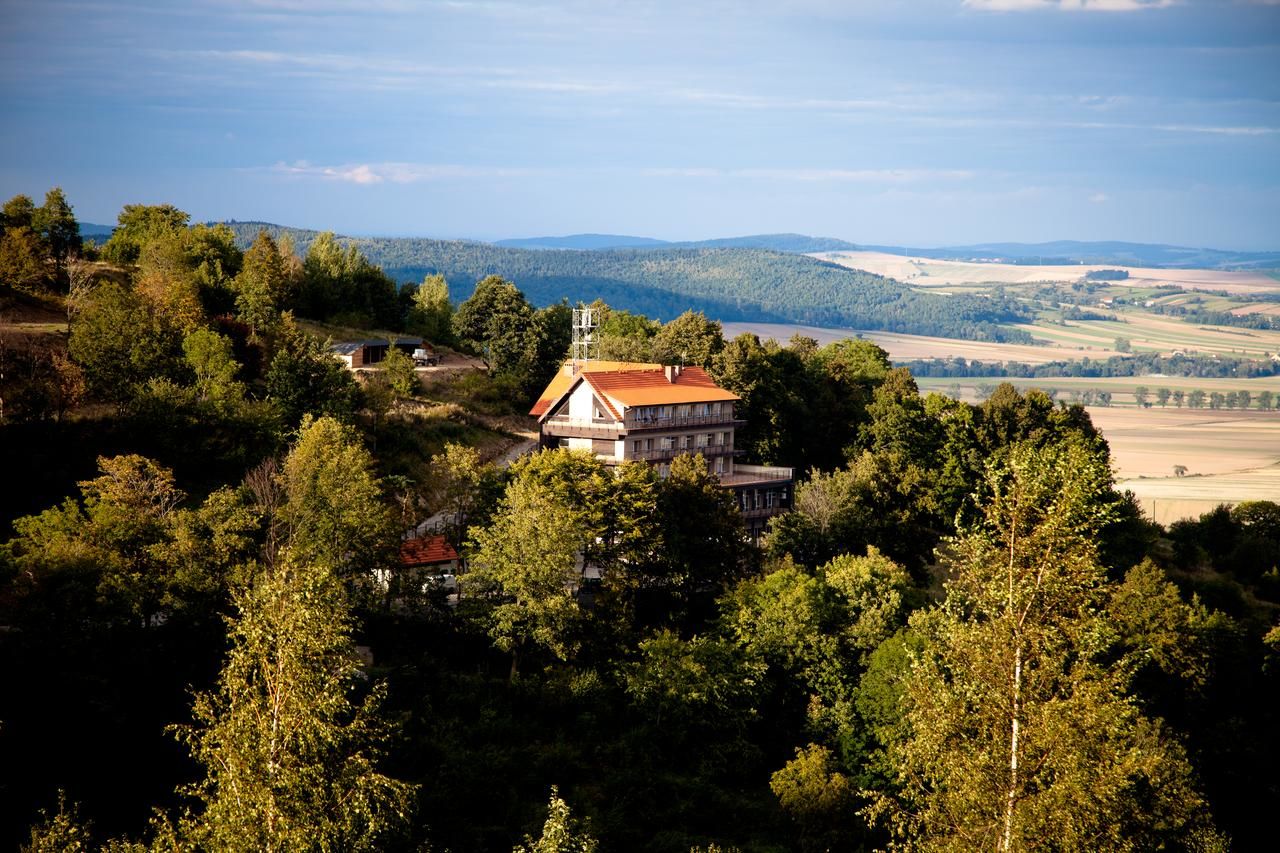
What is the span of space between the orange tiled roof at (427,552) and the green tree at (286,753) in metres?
25.8

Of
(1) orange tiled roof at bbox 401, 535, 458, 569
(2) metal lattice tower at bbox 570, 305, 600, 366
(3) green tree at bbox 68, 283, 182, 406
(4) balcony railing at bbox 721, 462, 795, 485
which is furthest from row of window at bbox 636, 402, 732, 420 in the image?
(3) green tree at bbox 68, 283, 182, 406

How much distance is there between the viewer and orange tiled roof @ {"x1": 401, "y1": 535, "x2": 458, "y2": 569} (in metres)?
47.4

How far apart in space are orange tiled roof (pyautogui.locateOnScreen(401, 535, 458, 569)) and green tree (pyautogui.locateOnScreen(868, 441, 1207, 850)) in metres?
28.7

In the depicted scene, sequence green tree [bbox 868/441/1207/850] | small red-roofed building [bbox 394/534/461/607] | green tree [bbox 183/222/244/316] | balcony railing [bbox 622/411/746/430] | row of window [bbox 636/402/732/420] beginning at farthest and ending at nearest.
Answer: green tree [bbox 183/222/244/316]
row of window [bbox 636/402/732/420]
balcony railing [bbox 622/411/746/430]
small red-roofed building [bbox 394/534/461/607]
green tree [bbox 868/441/1207/850]

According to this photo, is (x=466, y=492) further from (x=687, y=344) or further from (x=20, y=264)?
(x=20, y=264)

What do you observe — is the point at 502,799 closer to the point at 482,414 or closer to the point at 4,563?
the point at 4,563

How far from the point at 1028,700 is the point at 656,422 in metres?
38.0

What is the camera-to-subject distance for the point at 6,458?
4734 centimetres

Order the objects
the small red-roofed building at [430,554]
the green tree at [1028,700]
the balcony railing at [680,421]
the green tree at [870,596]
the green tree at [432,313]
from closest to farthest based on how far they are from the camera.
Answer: the green tree at [1028,700]
the green tree at [870,596]
the small red-roofed building at [430,554]
the balcony railing at [680,421]
the green tree at [432,313]

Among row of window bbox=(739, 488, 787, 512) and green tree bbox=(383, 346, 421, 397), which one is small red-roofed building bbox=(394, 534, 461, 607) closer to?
row of window bbox=(739, 488, 787, 512)

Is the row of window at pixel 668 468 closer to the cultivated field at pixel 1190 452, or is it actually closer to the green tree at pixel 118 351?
the green tree at pixel 118 351

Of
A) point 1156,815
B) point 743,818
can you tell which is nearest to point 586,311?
point 743,818

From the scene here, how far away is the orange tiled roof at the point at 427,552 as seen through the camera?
4738 centimetres

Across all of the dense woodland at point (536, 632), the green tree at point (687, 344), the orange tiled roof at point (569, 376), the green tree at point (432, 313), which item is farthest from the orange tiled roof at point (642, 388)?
the green tree at point (432, 313)
